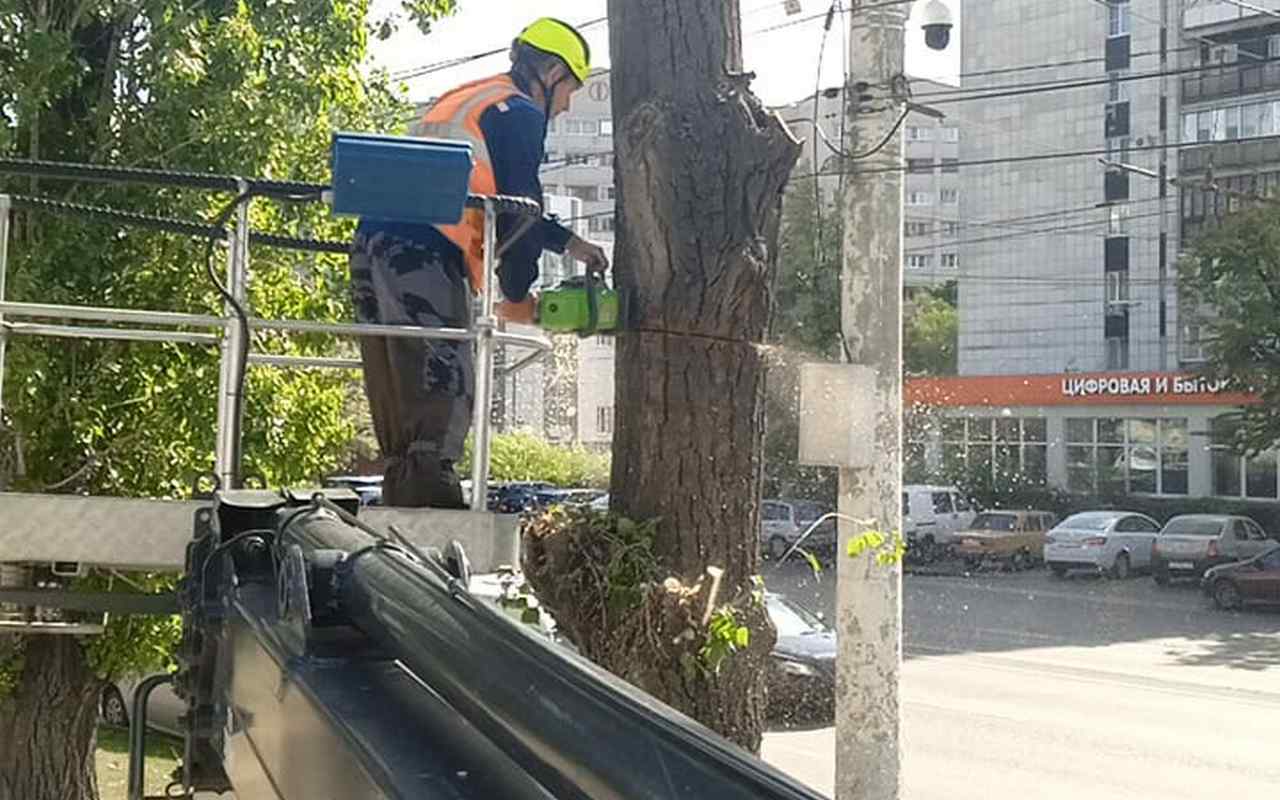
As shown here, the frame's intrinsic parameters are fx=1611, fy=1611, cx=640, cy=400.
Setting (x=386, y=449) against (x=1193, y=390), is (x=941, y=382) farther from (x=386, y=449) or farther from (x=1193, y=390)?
(x=386, y=449)

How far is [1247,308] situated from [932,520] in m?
9.14

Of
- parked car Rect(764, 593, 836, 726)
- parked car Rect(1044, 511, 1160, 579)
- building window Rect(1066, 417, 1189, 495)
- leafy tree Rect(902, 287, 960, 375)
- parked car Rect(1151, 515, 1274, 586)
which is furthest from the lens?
leafy tree Rect(902, 287, 960, 375)

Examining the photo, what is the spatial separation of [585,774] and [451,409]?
3219 mm

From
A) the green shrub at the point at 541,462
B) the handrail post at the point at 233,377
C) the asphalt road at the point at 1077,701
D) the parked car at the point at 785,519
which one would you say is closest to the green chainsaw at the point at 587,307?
the handrail post at the point at 233,377

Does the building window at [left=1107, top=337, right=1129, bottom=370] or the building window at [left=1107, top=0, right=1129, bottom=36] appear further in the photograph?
the building window at [left=1107, top=337, right=1129, bottom=370]

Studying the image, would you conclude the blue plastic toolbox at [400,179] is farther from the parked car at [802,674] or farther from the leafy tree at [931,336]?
the leafy tree at [931,336]

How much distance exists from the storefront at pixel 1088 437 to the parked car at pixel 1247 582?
1036cm

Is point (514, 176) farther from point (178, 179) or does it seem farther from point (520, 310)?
point (178, 179)

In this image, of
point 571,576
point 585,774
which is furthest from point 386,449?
point 585,774

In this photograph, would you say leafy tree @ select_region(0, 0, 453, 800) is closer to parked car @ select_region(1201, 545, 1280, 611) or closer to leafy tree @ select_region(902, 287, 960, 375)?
parked car @ select_region(1201, 545, 1280, 611)

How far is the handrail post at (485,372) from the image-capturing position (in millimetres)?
4340

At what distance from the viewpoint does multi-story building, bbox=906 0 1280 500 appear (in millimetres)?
43156

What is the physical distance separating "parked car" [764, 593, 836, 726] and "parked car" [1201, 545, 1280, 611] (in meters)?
16.1

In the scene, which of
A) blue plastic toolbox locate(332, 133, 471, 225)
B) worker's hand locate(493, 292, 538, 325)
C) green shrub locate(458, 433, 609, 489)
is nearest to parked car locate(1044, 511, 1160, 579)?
green shrub locate(458, 433, 609, 489)
